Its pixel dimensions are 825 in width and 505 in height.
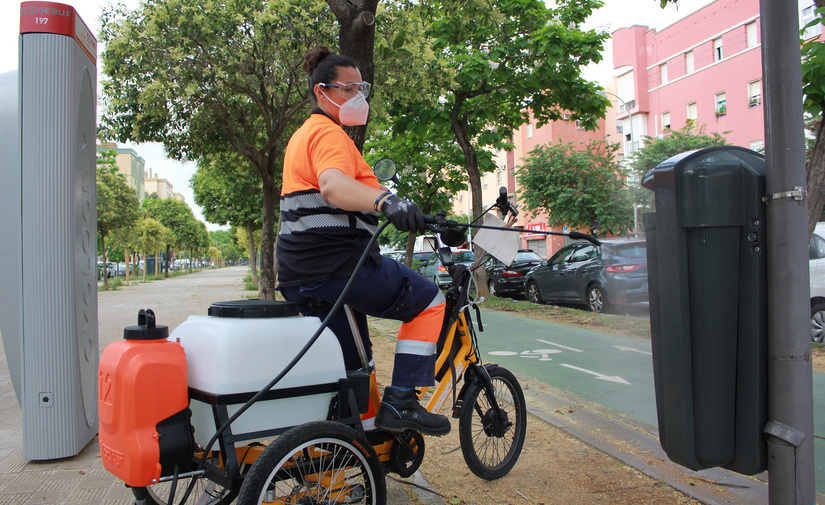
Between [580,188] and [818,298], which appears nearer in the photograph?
[818,298]

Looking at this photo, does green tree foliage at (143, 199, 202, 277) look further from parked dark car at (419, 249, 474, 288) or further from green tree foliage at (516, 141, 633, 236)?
parked dark car at (419, 249, 474, 288)

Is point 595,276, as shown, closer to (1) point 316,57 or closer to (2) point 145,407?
(1) point 316,57

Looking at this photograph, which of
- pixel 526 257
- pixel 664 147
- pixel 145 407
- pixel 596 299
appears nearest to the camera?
pixel 145 407

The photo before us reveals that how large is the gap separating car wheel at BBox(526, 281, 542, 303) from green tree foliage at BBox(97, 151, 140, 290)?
56.9ft

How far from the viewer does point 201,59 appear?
36.6 feet

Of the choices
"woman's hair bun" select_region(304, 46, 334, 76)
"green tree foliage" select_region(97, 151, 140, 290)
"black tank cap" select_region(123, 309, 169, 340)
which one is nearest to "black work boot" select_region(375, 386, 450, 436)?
"black tank cap" select_region(123, 309, 169, 340)

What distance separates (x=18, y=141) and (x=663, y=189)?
352cm

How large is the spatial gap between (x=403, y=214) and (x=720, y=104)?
34723 millimetres

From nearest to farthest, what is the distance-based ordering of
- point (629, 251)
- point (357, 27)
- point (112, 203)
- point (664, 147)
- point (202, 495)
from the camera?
1. point (202, 495)
2. point (357, 27)
3. point (629, 251)
4. point (112, 203)
5. point (664, 147)

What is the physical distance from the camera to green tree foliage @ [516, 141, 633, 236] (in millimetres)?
26391

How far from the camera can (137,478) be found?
6.80 feet

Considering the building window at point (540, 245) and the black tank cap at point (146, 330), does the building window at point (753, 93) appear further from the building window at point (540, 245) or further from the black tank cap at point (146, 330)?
the black tank cap at point (146, 330)

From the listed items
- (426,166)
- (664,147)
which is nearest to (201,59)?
(426,166)

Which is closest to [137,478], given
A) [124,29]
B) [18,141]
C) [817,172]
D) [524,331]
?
[18,141]
